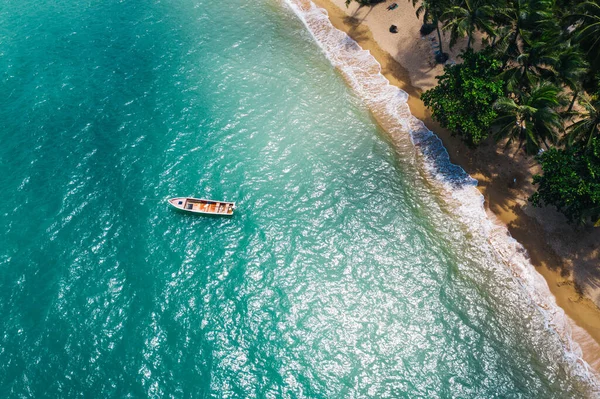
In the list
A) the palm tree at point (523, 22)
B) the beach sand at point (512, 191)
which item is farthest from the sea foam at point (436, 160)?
the palm tree at point (523, 22)

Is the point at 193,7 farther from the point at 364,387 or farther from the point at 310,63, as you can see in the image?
the point at 364,387

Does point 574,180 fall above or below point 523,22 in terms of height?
below

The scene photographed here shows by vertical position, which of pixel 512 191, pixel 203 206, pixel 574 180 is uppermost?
pixel 574 180

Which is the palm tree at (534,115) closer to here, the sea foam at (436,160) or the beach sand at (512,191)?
the beach sand at (512,191)

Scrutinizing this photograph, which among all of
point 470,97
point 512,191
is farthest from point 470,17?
point 512,191

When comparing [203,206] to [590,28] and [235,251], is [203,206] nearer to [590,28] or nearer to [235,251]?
[235,251]

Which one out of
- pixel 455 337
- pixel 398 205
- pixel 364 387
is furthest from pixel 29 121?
pixel 455 337

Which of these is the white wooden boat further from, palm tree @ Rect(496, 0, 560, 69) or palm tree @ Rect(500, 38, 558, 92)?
palm tree @ Rect(496, 0, 560, 69)
